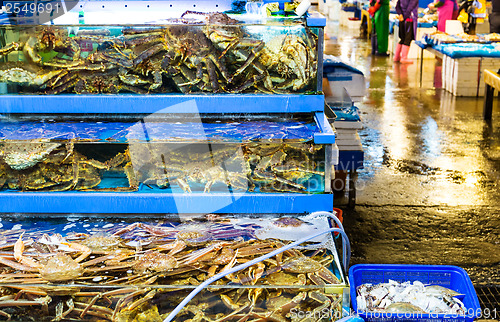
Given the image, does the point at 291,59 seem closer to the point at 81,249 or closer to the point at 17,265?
the point at 81,249

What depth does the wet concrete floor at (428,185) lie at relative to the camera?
4008mm

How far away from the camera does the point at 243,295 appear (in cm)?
199

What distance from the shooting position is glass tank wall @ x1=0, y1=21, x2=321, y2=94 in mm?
2781

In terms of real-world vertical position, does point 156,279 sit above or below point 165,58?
below

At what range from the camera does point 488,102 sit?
7.09m

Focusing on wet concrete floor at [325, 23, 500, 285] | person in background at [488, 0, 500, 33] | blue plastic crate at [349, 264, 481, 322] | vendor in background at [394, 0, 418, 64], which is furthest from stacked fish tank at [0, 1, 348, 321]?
person in background at [488, 0, 500, 33]

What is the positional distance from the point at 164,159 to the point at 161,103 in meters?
0.31

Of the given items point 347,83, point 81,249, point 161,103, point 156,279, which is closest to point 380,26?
point 347,83

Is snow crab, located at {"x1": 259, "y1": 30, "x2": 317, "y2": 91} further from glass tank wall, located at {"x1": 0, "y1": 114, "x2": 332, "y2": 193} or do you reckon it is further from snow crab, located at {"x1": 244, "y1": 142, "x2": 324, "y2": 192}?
snow crab, located at {"x1": 244, "y1": 142, "x2": 324, "y2": 192}

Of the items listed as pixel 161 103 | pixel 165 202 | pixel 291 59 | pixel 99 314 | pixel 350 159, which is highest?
pixel 291 59

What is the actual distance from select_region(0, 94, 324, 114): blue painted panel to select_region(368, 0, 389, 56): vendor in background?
9.35 metres

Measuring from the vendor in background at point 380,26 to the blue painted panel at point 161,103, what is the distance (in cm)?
935

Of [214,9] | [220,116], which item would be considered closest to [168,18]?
[214,9]

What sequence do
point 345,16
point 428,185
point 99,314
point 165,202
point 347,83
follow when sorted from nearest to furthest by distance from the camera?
point 99,314 < point 165,202 < point 347,83 < point 428,185 < point 345,16
